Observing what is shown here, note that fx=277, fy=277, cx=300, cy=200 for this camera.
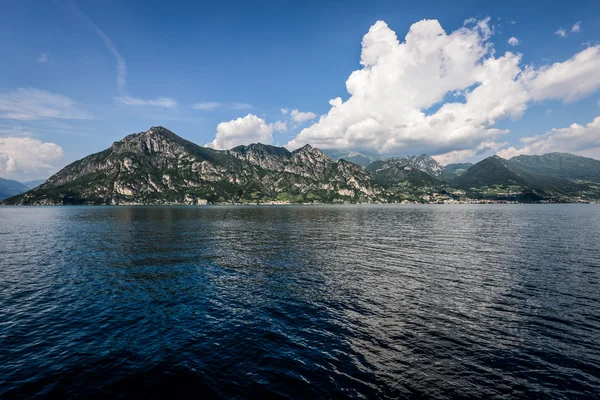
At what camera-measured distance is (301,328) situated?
26375mm

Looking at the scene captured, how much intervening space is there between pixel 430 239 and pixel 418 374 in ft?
225

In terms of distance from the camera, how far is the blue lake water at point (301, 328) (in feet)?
59.7

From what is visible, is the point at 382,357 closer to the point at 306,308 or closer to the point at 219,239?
the point at 306,308

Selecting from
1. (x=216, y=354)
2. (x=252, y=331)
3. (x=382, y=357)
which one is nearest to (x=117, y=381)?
(x=216, y=354)

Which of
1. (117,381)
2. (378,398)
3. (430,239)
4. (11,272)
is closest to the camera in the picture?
(378,398)

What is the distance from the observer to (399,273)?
1786 inches

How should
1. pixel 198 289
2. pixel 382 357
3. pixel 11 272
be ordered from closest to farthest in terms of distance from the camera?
1. pixel 382 357
2. pixel 198 289
3. pixel 11 272

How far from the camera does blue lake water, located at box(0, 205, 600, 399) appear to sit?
59.7ft

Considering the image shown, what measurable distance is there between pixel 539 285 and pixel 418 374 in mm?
31094

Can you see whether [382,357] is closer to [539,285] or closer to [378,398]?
[378,398]

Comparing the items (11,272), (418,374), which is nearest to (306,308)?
(418,374)

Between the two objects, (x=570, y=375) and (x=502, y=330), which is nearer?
(x=570, y=375)

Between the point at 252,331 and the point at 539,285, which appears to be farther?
the point at 539,285

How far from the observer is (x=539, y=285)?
37969 millimetres
